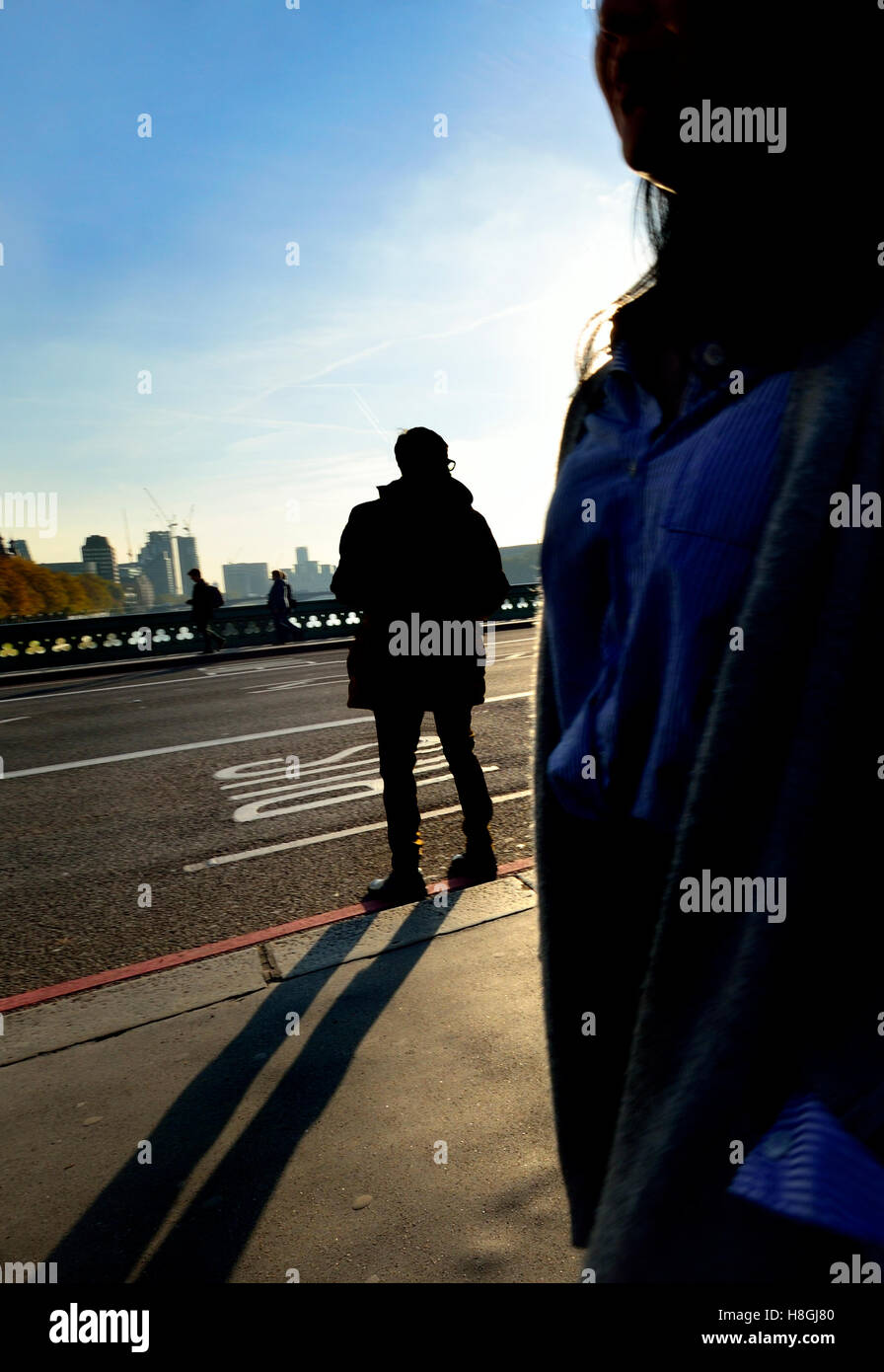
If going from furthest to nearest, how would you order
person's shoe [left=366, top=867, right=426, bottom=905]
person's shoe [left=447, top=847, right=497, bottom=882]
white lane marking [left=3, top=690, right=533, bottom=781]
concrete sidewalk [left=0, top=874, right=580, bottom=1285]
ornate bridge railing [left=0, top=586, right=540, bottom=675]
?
ornate bridge railing [left=0, top=586, right=540, bottom=675], white lane marking [left=3, top=690, right=533, bottom=781], person's shoe [left=447, top=847, right=497, bottom=882], person's shoe [left=366, top=867, right=426, bottom=905], concrete sidewalk [left=0, top=874, right=580, bottom=1285]

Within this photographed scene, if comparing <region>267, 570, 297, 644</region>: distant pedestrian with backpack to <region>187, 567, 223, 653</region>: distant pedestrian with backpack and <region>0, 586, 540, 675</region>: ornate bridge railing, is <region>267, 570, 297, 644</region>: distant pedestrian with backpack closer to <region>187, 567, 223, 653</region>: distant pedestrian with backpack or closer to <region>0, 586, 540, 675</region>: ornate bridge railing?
<region>0, 586, 540, 675</region>: ornate bridge railing

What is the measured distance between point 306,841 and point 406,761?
1.46 m

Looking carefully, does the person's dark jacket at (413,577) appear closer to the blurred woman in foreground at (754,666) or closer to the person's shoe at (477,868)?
the person's shoe at (477,868)

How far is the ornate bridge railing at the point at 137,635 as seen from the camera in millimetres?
19562

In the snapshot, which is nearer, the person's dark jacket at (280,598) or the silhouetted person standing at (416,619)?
the silhouetted person standing at (416,619)

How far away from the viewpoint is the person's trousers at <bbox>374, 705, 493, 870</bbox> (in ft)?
14.0

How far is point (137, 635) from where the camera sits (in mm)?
20812

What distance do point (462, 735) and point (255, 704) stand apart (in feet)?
23.1

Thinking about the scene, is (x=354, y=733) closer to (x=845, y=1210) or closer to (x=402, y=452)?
(x=402, y=452)

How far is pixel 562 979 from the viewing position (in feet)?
3.71

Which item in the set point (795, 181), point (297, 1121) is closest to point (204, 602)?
point (297, 1121)

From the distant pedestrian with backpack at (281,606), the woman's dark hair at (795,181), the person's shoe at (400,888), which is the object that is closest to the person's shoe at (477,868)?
the person's shoe at (400,888)

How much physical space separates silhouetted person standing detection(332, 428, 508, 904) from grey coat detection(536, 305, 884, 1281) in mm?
3329

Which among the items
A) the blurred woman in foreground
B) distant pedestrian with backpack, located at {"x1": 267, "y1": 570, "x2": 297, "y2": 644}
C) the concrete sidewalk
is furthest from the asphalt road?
distant pedestrian with backpack, located at {"x1": 267, "y1": 570, "x2": 297, "y2": 644}
